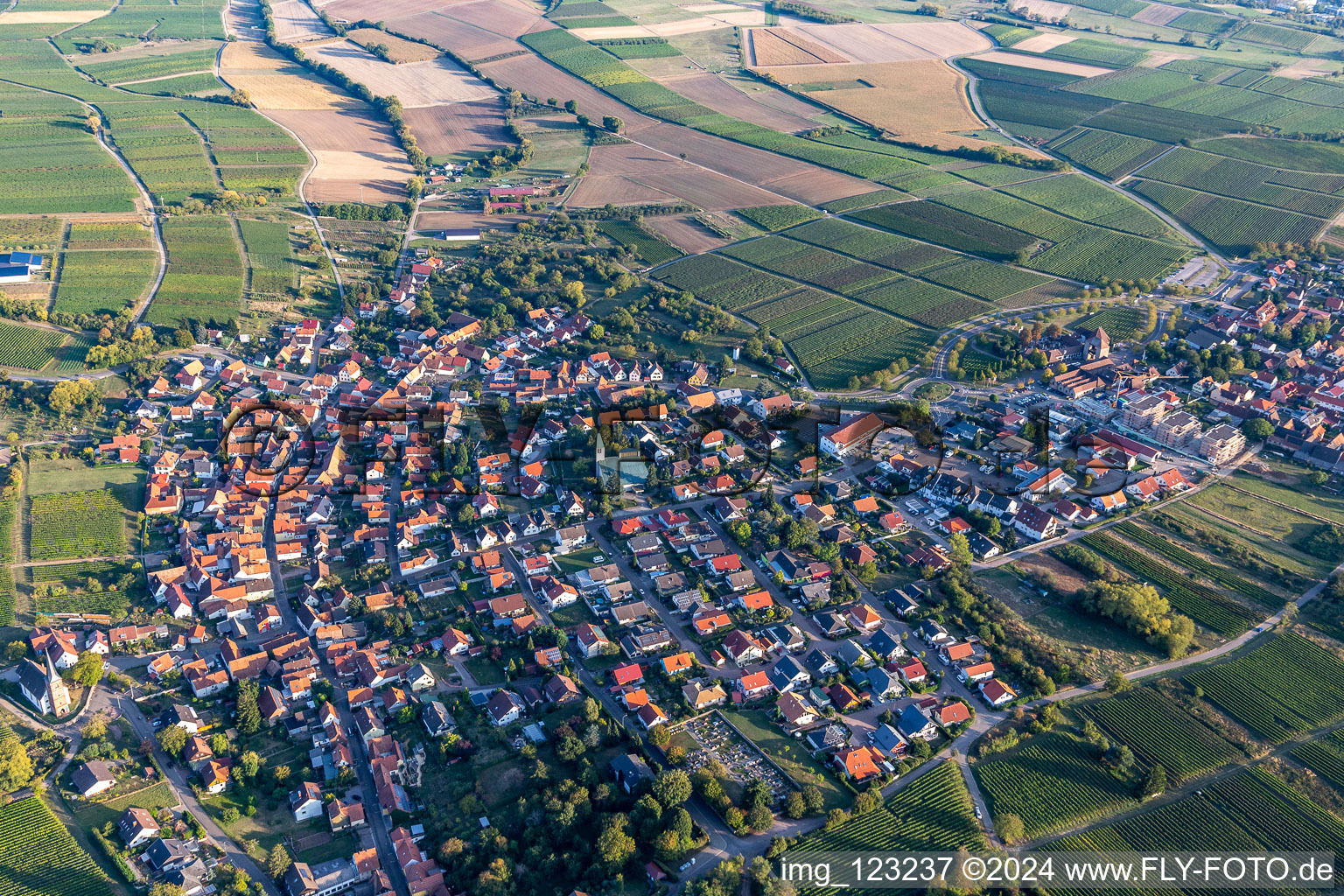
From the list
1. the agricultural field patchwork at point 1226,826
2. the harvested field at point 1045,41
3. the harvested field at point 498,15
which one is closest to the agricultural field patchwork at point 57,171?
the harvested field at point 498,15

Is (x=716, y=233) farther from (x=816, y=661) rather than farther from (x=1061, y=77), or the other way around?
(x=1061, y=77)

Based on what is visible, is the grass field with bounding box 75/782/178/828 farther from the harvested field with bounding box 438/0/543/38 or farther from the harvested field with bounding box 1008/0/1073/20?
the harvested field with bounding box 1008/0/1073/20

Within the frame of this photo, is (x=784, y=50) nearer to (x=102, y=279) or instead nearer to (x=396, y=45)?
(x=396, y=45)

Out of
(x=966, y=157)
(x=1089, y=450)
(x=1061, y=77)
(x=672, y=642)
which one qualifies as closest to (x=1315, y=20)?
(x=1061, y=77)

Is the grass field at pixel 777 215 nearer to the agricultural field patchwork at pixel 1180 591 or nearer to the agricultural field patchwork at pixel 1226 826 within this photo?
the agricultural field patchwork at pixel 1180 591

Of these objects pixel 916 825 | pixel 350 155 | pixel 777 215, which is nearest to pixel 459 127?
pixel 350 155

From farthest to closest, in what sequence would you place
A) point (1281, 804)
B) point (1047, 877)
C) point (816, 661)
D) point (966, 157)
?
1. point (966, 157)
2. point (816, 661)
3. point (1281, 804)
4. point (1047, 877)
